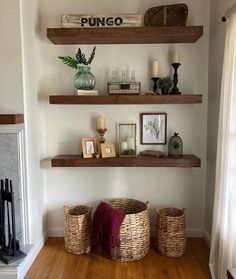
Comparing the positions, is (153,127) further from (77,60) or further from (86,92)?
(77,60)

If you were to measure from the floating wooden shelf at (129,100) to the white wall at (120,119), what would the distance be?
231 millimetres

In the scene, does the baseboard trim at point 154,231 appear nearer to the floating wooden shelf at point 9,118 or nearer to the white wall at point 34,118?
the white wall at point 34,118

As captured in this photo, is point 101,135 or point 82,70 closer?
point 82,70

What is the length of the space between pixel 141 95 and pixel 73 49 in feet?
2.78

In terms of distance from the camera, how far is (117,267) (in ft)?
7.34

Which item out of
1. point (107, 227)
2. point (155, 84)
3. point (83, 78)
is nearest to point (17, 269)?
point (107, 227)

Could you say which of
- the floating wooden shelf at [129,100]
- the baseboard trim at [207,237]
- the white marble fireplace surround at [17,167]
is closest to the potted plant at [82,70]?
the floating wooden shelf at [129,100]

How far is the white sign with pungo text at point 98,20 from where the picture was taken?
8.00 ft

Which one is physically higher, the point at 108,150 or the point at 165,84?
the point at 165,84

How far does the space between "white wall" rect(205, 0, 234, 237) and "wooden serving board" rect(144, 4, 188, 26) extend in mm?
283

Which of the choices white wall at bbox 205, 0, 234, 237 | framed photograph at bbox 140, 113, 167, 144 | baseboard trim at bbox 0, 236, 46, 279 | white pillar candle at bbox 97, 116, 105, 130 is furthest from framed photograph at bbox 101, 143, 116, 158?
baseboard trim at bbox 0, 236, 46, 279

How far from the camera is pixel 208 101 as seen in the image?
2.62 meters

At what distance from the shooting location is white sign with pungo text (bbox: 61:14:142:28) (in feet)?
8.00

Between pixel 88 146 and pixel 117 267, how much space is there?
1.12 m
